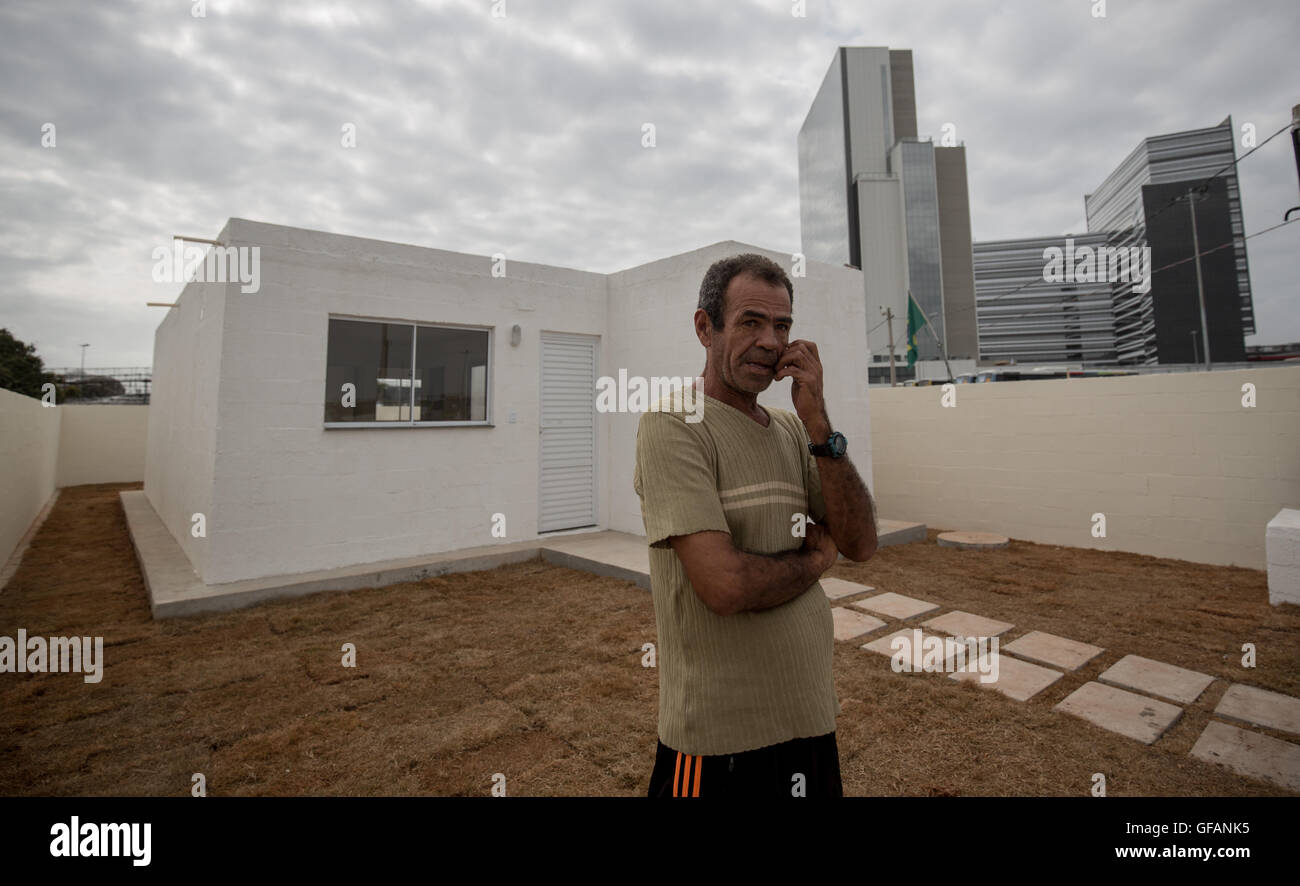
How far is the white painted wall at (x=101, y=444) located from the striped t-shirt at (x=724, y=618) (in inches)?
735

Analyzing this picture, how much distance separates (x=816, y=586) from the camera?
113cm

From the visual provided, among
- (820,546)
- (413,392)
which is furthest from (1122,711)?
(413,392)

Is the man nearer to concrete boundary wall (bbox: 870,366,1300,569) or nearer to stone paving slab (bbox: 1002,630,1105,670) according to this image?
stone paving slab (bbox: 1002,630,1105,670)

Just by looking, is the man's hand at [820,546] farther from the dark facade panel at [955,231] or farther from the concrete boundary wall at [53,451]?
the dark facade panel at [955,231]

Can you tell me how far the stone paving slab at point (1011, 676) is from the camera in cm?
274

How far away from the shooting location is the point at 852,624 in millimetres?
3748

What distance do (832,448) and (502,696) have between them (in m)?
2.49

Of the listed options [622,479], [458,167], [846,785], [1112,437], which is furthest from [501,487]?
[1112,437]

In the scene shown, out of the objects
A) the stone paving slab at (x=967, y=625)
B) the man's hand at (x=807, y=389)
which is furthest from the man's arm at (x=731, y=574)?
the stone paving slab at (x=967, y=625)

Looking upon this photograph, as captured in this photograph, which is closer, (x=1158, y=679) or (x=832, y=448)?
(x=832, y=448)

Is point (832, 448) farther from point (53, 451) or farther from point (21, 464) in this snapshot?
point (53, 451)
